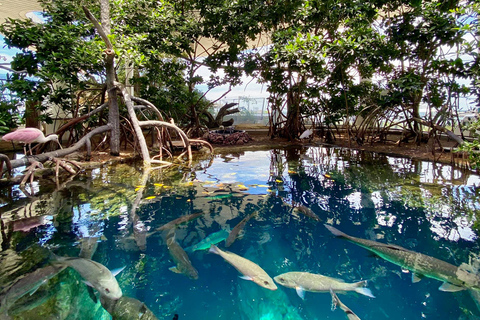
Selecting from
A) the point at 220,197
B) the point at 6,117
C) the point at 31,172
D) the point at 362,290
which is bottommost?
the point at 362,290

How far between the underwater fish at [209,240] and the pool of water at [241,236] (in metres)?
0.09

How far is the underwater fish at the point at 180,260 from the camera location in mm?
2369

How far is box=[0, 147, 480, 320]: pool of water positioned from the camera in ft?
6.75

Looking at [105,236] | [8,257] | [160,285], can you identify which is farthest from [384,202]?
[8,257]

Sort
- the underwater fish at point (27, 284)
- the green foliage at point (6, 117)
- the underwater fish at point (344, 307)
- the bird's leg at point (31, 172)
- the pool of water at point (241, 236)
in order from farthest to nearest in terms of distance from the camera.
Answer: the bird's leg at point (31, 172), the green foliage at point (6, 117), the pool of water at point (241, 236), the underwater fish at point (27, 284), the underwater fish at point (344, 307)

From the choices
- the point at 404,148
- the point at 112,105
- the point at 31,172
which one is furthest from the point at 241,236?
the point at 404,148

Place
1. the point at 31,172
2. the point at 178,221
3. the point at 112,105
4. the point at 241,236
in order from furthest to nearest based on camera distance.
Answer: the point at 112,105 < the point at 31,172 < the point at 178,221 < the point at 241,236

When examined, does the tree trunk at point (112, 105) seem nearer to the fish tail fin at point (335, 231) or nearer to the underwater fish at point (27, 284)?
the underwater fish at point (27, 284)

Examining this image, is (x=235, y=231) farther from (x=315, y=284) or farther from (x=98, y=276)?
(x=98, y=276)

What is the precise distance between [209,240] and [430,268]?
201 centimetres

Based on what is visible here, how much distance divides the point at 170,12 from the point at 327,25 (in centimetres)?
470

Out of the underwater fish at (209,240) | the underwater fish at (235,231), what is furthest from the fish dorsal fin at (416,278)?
the underwater fish at (209,240)

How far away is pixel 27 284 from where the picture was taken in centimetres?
205

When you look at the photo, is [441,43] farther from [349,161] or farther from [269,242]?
[269,242]
